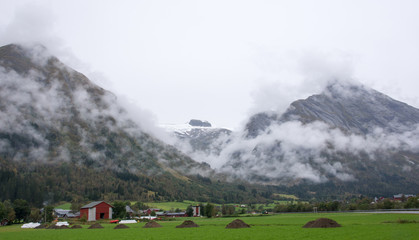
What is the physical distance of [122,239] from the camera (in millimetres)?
61219

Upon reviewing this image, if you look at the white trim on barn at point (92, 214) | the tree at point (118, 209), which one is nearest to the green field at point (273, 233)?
the white trim on barn at point (92, 214)

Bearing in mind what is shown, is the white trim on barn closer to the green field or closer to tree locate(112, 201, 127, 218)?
tree locate(112, 201, 127, 218)

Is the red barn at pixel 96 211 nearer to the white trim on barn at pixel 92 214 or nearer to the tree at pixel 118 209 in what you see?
the white trim on barn at pixel 92 214

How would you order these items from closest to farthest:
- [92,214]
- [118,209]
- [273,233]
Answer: [273,233]
[92,214]
[118,209]

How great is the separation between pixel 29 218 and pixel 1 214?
2780 cm

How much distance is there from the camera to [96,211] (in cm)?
17588

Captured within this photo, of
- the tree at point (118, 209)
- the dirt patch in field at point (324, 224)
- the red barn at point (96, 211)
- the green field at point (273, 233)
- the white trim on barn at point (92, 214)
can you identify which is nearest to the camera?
the green field at point (273, 233)

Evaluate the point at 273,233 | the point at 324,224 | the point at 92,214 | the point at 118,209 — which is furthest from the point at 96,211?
the point at 324,224

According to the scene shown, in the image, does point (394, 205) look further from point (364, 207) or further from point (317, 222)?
point (317, 222)

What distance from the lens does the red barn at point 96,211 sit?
570 feet

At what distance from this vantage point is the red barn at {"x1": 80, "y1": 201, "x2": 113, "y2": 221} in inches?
6841

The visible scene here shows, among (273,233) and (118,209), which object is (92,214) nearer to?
(118,209)

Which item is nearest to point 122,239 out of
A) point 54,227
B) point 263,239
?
point 263,239

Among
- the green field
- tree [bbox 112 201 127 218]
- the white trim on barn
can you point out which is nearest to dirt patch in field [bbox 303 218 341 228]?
the green field
